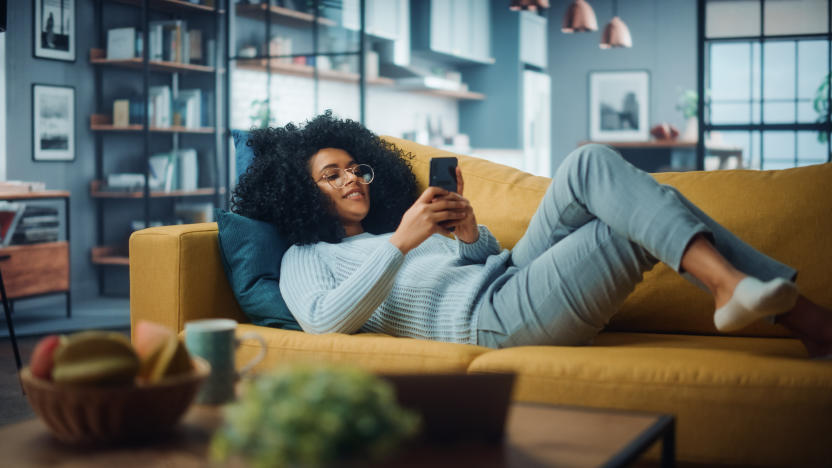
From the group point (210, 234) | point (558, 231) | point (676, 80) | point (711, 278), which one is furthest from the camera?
point (676, 80)

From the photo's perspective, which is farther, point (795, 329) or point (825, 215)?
point (825, 215)

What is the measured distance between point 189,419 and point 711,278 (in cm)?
96

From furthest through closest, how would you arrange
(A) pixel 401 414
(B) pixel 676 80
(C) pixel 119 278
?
(B) pixel 676 80 → (C) pixel 119 278 → (A) pixel 401 414

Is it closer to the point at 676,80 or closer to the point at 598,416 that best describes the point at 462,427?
the point at 598,416

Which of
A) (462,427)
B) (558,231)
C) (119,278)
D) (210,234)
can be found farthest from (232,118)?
(462,427)

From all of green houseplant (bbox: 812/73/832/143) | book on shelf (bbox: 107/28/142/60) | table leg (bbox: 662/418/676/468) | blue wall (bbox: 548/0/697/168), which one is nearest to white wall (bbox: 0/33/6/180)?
book on shelf (bbox: 107/28/142/60)

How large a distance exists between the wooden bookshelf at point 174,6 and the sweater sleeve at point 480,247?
408 centimetres

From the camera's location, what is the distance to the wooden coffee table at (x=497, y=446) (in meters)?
0.90

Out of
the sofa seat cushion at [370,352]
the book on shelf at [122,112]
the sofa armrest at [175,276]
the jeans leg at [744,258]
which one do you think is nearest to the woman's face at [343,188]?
the sofa armrest at [175,276]

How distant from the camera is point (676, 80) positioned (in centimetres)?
921

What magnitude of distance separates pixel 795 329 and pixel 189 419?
46.2 inches

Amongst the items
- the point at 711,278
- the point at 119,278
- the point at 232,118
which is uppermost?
the point at 232,118

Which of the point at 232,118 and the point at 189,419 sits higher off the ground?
the point at 232,118

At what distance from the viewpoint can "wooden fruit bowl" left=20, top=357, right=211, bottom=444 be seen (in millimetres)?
901
